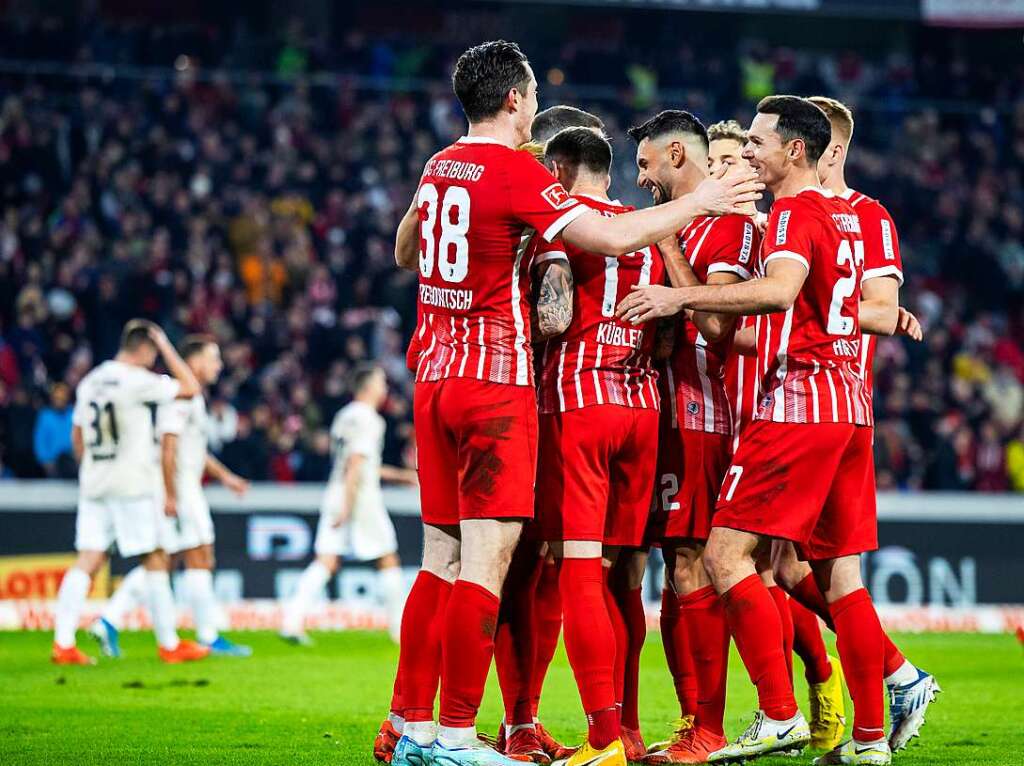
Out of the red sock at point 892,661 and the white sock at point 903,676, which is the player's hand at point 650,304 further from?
the white sock at point 903,676

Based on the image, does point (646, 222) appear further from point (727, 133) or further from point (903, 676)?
point (903, 676)

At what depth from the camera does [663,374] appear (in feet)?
20.9

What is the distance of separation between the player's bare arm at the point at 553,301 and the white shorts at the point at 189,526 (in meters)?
6.42

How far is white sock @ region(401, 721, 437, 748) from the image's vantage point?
5.59m

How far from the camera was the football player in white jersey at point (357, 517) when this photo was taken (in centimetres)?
1230

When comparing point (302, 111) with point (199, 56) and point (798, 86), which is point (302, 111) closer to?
point (199, 56)

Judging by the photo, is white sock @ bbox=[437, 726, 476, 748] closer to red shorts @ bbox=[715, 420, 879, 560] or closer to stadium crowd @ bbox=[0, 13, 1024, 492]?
red shorts @ bbox=[715, 420, 879, 560]

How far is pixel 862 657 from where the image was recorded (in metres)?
6.05

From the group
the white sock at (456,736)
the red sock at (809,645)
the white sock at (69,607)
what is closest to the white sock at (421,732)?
the white sock at (456,736)

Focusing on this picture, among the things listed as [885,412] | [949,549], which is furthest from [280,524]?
[885,412]

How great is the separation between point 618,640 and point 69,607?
247 inches

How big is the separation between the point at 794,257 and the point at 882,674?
1.82 metres

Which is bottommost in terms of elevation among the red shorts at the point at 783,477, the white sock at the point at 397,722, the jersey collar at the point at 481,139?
the white sock at the point at 397,722

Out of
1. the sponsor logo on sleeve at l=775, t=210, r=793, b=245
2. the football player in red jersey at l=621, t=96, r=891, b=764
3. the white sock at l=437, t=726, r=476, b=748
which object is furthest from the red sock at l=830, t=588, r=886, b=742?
the white sock at l=437, t=726, r=476, b=748
